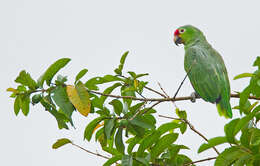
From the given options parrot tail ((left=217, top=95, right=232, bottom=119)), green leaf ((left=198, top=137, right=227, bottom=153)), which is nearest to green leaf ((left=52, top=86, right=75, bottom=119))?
green leaf ((left=198, top=137, right=227, bottom=153))

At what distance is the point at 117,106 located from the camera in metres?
2.61

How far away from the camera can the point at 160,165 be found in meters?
2.42

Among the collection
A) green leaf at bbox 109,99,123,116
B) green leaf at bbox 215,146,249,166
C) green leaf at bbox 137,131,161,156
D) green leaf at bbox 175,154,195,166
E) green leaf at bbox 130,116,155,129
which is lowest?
green leaf at bbox 175,154,195,166

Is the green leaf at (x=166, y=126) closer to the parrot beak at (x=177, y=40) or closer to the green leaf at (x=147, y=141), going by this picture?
the green leaf at (x=147, y=141)

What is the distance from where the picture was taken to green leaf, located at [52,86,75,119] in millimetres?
2412

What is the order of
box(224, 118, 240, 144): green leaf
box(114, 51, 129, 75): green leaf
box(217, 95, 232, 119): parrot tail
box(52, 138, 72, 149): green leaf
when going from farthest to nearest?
box(217, 95, 232, 119): parrot tail
box(114, 51, 129, 75): green leaf
box(52, 138, 72, 149): green leaf
box(224, 118, 240, 144): green leaf

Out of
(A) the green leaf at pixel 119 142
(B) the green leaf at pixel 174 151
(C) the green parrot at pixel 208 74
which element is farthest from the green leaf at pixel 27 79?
(C) the green parrot at pixel 208 74

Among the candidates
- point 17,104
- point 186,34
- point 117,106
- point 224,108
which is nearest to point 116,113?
point 117,106

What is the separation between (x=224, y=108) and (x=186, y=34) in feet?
6.04

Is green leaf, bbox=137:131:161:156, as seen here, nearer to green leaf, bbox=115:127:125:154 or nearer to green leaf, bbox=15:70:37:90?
green leaf, bbox=115:127:125:154

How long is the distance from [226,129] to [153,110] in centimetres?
95

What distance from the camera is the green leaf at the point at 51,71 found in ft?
8.31

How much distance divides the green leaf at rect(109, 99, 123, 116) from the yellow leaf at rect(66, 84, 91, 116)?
0.20 m

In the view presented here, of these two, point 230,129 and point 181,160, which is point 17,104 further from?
point 230,129
